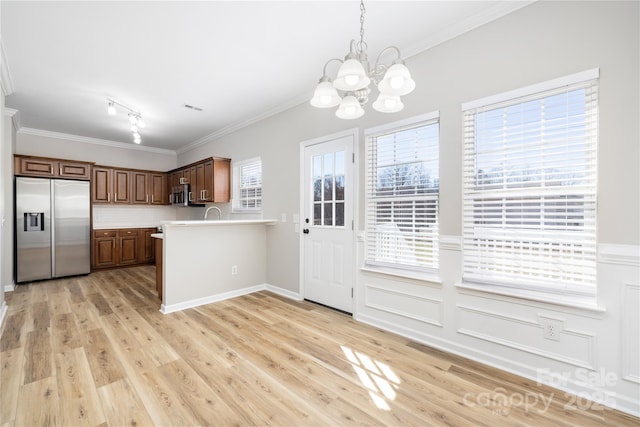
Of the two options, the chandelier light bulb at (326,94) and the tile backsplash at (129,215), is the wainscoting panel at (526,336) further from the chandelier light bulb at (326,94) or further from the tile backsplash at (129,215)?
the tile backsplash at (129,215)

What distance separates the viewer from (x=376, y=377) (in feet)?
7.05

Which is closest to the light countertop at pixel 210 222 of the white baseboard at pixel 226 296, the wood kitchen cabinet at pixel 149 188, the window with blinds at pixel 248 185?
the window with blinds at pixel 248 185

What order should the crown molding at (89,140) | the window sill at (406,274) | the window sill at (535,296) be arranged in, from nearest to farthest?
the window sill at (535,296), the window sill at (406,274), the crown molding at (89,140)

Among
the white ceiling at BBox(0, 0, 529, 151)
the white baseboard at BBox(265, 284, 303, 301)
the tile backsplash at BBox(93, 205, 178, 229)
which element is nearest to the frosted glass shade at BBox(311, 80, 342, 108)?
the white ceiling at BBox(0, 0, 529, 151)

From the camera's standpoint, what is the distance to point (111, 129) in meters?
5.38

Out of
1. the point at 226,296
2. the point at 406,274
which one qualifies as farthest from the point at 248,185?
the point at 406,274

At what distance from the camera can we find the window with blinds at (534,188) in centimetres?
195

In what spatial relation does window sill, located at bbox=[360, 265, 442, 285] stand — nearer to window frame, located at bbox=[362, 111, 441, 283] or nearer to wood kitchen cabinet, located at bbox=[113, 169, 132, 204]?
window frame, located at bbox=[362, 111, 441, 283]

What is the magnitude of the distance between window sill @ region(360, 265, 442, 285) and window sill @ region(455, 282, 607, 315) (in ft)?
0.67

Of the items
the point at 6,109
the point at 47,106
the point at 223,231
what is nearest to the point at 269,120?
the point at 223,231

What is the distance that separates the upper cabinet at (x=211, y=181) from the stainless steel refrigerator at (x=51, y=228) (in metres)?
1.93

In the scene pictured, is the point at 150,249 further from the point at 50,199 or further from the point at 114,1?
the point at 114,1

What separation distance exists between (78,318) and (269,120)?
139 inches

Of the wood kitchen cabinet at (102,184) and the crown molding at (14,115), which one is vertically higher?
the crown molding at (14,115)
